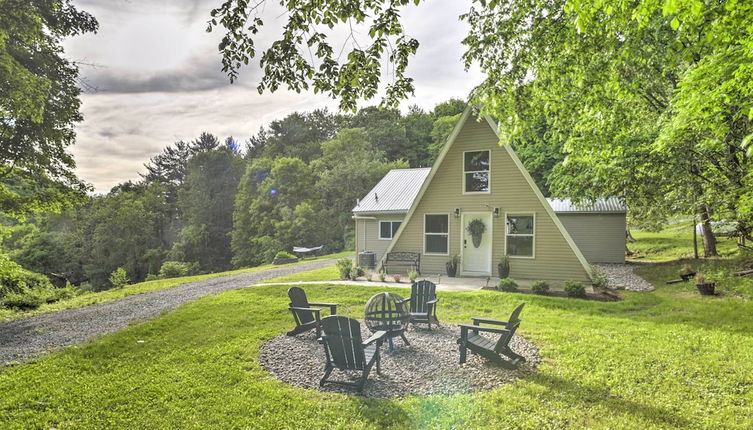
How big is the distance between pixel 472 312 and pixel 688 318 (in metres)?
3.98

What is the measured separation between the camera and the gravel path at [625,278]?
1080 cm

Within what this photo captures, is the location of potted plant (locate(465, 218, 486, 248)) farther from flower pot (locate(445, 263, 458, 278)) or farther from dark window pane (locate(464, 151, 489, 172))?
dark window pane (locate(464, 151, 489, 172))

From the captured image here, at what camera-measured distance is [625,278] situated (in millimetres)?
12453

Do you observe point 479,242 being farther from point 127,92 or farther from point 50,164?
point 50,164

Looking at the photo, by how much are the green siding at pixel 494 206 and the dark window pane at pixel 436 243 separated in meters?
0.22

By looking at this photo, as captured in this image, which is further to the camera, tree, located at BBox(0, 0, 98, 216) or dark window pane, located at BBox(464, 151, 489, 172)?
dark window pane, located at BBox(464, 151, 489, 172)

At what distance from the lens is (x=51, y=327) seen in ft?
26.1

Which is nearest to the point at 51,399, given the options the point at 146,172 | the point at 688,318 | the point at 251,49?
the point at 251,49

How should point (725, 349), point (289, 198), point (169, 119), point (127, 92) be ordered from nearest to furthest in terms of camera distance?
1. point (725, 349)
2. point (127, 92)
3. point (169, 119)
4. point (289, 198)

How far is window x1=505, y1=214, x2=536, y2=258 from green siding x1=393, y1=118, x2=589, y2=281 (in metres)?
0.17

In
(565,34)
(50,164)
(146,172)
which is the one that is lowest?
(50,164)

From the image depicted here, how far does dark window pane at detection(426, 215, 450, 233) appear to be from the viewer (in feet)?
42.9

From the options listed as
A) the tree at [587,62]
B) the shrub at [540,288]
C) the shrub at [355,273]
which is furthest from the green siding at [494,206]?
the tree at [587,62]

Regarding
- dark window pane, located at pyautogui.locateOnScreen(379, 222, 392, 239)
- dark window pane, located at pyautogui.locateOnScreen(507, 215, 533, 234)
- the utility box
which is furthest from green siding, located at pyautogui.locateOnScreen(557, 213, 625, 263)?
the utility box
